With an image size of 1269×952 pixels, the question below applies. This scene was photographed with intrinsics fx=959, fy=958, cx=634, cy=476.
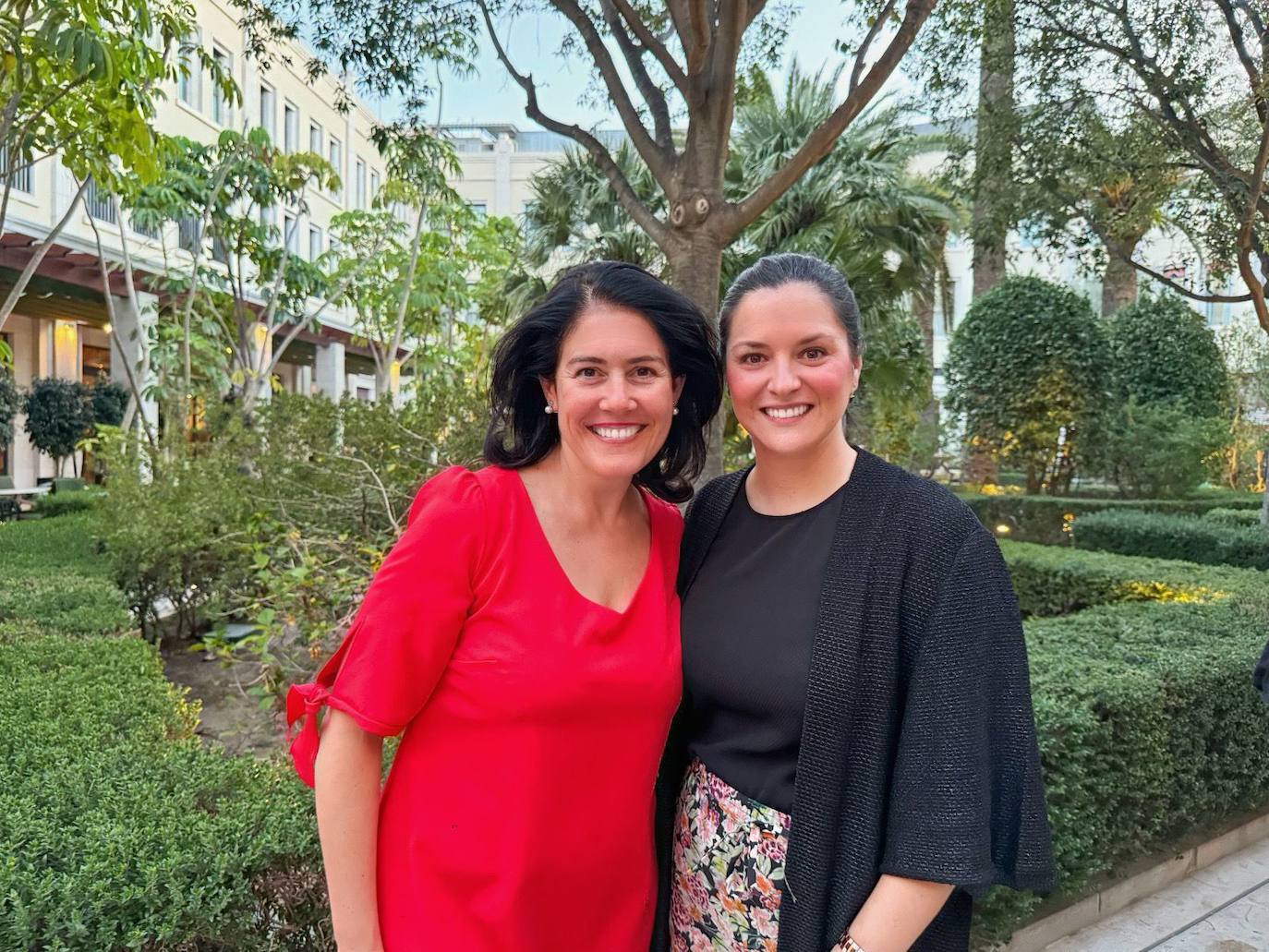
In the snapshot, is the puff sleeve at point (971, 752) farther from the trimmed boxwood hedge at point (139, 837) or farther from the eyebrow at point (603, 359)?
the trimmed boxwood hedge at point (139, 837)

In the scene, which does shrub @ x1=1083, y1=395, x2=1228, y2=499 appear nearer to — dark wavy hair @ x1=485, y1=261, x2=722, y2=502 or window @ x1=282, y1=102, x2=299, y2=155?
dark wavy hair @ x1=485, y1=261, x2=722, y2=502

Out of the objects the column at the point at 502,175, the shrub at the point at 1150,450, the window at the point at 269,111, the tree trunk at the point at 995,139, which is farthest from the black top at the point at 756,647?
the column at the point at 502,175

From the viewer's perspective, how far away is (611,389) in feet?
5.32

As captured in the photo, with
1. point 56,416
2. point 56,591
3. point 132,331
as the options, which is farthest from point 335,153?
point 56,591

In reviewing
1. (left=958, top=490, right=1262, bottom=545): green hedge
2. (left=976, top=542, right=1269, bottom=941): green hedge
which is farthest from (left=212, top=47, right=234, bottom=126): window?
(left=976, top=542, right=1269, bottom=941): green hedge

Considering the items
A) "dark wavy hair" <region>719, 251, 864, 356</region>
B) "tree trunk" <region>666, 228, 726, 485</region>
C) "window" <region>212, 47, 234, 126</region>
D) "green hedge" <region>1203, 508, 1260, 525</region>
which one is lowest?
"green hedge" <region>1203, 508, 1260, 525</region>

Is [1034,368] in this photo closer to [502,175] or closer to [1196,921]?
[1196,921]

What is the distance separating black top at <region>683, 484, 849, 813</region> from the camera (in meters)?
1.56

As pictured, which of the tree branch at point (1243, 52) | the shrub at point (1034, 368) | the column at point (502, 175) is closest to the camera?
the tree branch at point (1243, 52)

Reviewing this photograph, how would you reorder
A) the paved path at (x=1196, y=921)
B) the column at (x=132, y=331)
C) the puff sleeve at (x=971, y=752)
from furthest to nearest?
the column at (x=132, y=331)
the paved path at (x=1196, y=921)
the puff sleeve at (x=971, y=752)

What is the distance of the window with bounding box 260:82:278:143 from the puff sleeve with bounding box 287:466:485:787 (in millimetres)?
25452

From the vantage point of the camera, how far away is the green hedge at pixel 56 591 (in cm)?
452

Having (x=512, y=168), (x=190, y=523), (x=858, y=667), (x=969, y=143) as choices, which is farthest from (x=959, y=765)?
(x=512, y=168)

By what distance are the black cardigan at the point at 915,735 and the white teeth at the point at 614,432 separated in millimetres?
425
